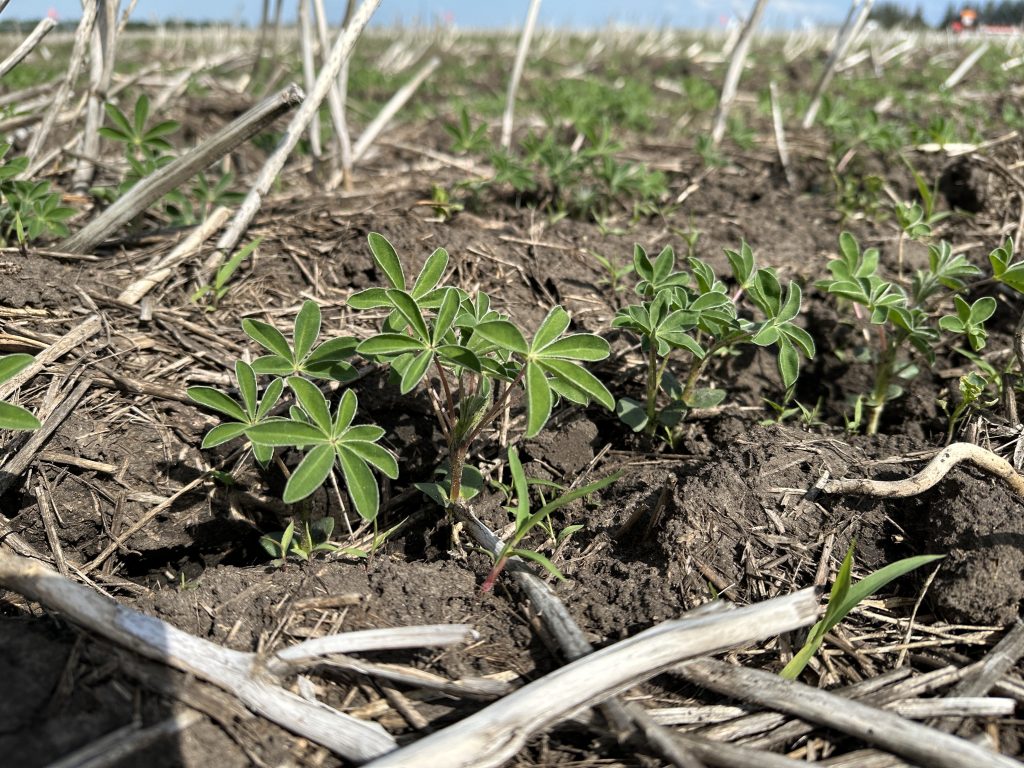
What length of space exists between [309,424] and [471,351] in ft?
1.32

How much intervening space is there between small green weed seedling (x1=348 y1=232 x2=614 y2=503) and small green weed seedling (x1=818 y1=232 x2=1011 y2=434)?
2.93 feet

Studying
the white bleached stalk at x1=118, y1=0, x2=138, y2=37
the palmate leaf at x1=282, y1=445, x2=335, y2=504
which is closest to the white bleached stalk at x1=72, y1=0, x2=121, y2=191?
the white bleached stalk at x1=118, y1=0, x2=138, y2=37

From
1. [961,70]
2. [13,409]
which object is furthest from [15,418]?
[961,70]

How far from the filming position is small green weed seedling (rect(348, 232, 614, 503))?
1.66m

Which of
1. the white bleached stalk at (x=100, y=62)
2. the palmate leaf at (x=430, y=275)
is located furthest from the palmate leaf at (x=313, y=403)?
the white bleached stalk at (x=100, y=62)

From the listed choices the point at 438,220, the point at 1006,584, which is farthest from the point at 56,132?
the point at 1006,584

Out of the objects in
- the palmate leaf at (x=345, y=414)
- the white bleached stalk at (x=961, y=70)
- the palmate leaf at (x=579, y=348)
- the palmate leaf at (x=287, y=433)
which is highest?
the white bleached stalk at (x=961, y=70)

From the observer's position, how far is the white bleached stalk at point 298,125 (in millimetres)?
2662

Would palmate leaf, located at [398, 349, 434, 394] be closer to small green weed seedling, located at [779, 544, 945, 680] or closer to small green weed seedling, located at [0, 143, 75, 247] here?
small green weed seedling, located at [779, 544, 945, 680]

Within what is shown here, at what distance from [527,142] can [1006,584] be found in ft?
8.29

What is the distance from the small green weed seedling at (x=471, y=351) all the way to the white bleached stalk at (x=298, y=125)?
Answer: 3.29ft

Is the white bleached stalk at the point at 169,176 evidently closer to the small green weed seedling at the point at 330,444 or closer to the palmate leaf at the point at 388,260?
the palmate leaf at the point at 388,260

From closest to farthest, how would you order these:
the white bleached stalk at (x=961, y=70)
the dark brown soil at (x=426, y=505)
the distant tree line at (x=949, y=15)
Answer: the dark brown soil at (x=426, y=505) → the white bleached stalk at (x=961, y=70) → the distant tree line at (x=949, y=15)

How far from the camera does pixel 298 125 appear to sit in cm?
273
